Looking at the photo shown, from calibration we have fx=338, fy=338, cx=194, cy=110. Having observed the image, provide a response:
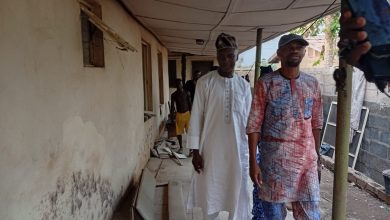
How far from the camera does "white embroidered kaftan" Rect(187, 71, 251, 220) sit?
9.35ft

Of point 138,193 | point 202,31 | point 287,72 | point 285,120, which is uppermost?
point 202,31

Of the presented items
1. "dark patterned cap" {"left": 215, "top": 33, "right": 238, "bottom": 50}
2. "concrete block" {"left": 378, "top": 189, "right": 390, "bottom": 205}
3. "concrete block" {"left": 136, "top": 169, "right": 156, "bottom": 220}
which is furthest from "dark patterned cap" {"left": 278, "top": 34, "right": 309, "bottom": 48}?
"concrete block" {"left": 378, "top": 189, "right": 390, "bottom": 205}

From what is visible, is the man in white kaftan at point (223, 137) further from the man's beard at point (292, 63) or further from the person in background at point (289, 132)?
the man's beard at point (292, 63)

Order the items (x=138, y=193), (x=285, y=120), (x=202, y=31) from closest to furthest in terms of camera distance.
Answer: (x=285, y=120)
(x=138, y=193)
(x=202, y=31)

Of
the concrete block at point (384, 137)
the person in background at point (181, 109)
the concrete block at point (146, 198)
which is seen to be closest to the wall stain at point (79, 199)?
the concrete block at point (146, 198)

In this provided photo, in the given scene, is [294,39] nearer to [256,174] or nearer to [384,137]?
[256,174]

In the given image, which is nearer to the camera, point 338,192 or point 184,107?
point 338,192

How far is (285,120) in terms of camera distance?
7.02 feet

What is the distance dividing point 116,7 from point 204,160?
1971mm

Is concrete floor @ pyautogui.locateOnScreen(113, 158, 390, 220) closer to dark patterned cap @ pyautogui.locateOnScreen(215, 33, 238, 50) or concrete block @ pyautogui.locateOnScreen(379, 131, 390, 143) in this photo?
concrete block @ pyautogui.locateOnScreen(379, 131, 390, 143)

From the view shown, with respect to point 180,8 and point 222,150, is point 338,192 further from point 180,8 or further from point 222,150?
point 180,8

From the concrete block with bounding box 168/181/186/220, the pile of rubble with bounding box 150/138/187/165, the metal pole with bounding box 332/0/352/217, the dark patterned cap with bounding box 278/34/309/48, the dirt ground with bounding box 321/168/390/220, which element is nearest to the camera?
the metal pole with bounding box 332/0/352/217

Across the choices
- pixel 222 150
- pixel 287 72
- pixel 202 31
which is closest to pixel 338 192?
pixel 287 72

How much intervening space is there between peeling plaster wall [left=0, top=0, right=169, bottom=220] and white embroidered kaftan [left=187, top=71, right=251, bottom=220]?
873mm
